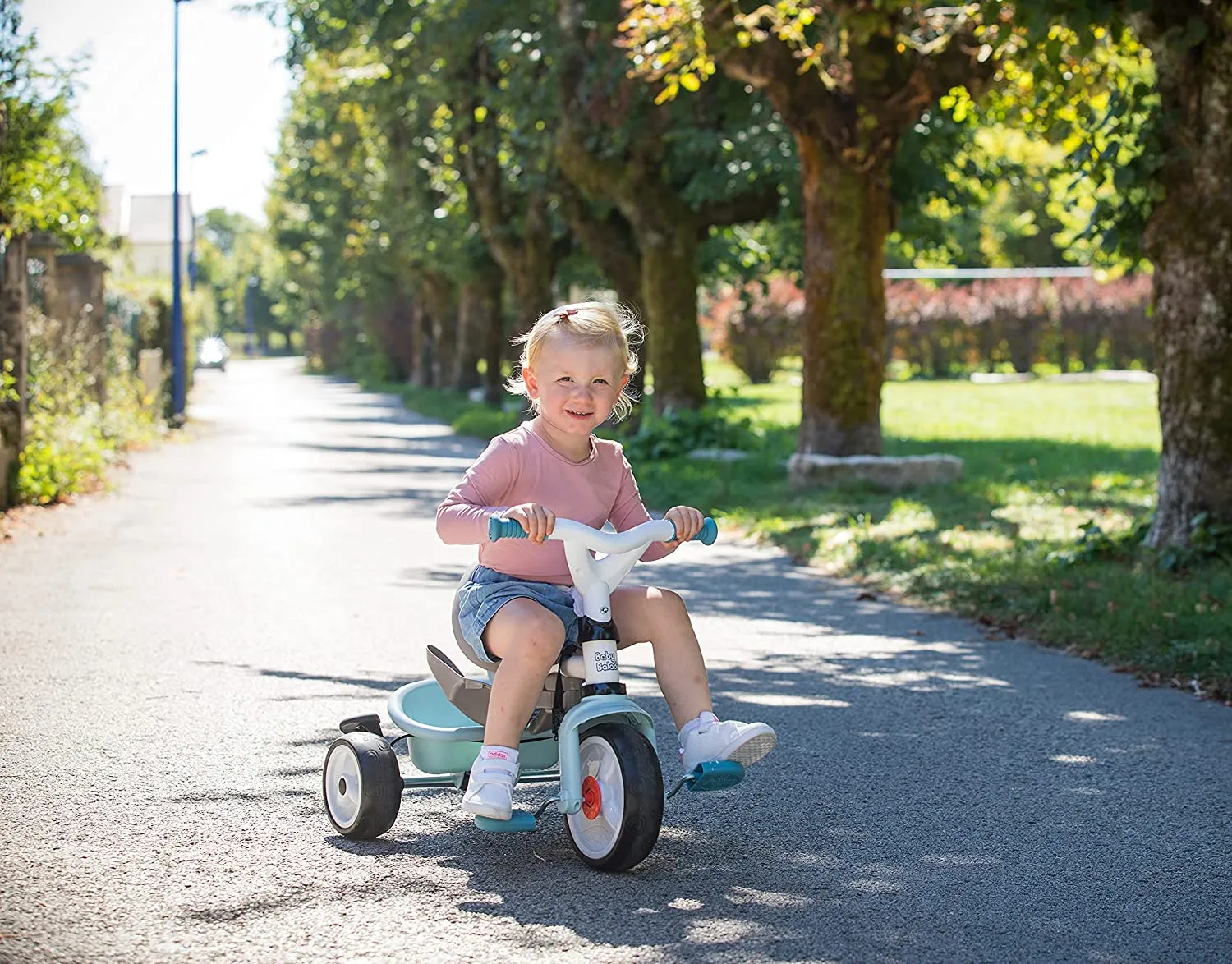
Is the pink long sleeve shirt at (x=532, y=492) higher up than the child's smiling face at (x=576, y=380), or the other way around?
the child's smiling face at (x=576, y=380)

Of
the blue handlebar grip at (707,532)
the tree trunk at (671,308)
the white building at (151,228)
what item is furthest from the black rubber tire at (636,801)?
the white building at (151,228)

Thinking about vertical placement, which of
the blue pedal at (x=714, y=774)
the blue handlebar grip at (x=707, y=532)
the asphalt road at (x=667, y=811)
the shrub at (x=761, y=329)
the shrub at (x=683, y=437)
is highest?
the shrub at (x=761, y=329)

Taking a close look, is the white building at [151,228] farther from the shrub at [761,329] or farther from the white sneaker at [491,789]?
the white sneaker at [491,789]

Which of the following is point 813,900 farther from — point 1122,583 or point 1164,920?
point 1122,583

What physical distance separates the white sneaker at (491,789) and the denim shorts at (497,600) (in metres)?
0.32

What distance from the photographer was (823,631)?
914 centimetres

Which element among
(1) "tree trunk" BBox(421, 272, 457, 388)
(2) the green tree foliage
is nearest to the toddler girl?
(2) the green tree foliage

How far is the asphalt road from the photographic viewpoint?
4.11 m

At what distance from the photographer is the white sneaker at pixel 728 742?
15.3 feet

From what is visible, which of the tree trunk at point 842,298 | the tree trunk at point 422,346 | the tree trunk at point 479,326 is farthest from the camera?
the tree trunk at point 422,346

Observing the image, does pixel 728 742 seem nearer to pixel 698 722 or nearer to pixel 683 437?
pixel 698 722

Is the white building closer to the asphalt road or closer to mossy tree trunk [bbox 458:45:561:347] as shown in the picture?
mossy tree trunk [bbox 458:45:561:347]

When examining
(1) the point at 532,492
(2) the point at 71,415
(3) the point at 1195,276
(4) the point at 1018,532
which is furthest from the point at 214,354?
(1) the point at 532,492

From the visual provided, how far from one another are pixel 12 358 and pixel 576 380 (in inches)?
432
